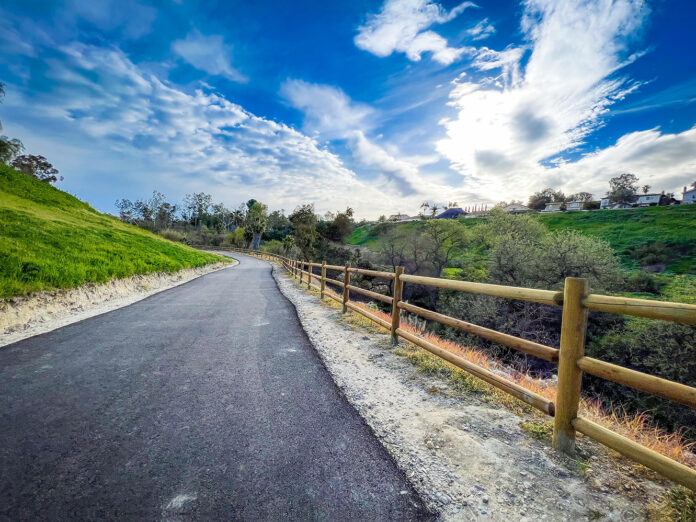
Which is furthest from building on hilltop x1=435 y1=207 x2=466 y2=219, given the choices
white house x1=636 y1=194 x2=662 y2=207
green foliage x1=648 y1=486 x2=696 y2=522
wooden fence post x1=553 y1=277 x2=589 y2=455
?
green foliage x1=648 y1=486 x2=696 y2=522

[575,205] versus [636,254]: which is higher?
[575,205]

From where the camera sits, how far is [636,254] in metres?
37.0

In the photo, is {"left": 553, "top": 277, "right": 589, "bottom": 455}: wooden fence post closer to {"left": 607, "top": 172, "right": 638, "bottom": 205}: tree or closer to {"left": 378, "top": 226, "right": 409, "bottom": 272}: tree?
{"left": 378, "top": 226, "right": 409, "bottom": 272}: tree

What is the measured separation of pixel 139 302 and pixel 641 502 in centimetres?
978

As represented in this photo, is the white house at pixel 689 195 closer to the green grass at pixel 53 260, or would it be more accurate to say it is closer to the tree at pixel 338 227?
the tree at pixel 338 227

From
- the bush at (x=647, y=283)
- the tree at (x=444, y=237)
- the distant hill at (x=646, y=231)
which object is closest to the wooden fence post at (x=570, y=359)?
the bush at (x=647, y=283)

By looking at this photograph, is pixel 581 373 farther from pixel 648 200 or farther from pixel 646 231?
pixel 648 200

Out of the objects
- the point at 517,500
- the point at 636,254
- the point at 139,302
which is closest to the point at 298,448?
the point at 517,500

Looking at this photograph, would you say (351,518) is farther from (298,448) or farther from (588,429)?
(588,429)

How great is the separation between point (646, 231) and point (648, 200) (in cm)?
4063

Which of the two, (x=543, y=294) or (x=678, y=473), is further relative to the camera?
(x=543, y=294)

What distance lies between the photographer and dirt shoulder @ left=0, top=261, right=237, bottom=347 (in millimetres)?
4871

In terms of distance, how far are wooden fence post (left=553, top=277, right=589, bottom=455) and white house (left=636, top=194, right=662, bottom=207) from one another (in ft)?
327

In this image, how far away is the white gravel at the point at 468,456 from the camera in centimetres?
167
